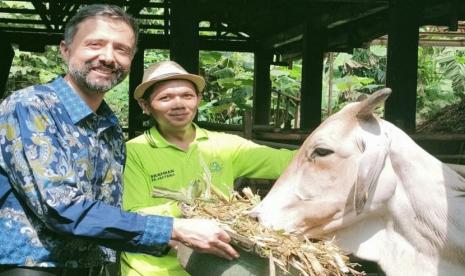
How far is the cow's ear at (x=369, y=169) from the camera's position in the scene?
9.41 feet

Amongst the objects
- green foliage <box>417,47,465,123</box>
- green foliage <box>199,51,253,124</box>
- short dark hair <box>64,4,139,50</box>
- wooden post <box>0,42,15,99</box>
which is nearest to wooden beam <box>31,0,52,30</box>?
wooden post <box>0,42,15,99</box>

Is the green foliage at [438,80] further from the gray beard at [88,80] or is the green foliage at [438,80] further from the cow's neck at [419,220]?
the gray beard at [88,80]

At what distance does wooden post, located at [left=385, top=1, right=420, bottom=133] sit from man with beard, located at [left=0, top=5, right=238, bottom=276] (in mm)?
4245

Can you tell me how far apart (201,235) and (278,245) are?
0.92ft

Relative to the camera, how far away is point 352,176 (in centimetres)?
296

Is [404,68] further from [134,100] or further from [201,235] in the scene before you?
[134,100]

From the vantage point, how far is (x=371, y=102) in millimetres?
2859

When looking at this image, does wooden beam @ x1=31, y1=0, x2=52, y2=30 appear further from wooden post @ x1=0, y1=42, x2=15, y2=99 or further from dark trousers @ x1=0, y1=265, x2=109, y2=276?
dark trousers @ x1=0, y1=265, x2=109, y2=276

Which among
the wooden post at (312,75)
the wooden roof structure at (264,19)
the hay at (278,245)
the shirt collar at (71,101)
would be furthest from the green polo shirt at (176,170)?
the wooden post at (312,75)

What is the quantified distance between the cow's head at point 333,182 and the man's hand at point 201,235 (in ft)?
1.29

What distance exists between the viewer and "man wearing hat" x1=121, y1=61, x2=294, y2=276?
3129 millimetres

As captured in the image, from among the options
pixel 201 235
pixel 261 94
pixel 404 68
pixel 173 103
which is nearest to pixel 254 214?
pixel 201 235

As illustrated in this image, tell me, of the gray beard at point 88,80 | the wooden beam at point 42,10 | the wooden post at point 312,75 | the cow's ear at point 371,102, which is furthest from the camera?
the wooden beam at point 42,10

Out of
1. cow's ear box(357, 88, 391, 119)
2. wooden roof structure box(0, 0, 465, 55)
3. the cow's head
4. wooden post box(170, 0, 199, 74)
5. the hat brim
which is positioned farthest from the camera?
wooden roof structure box(0, 0, 465, 55)
